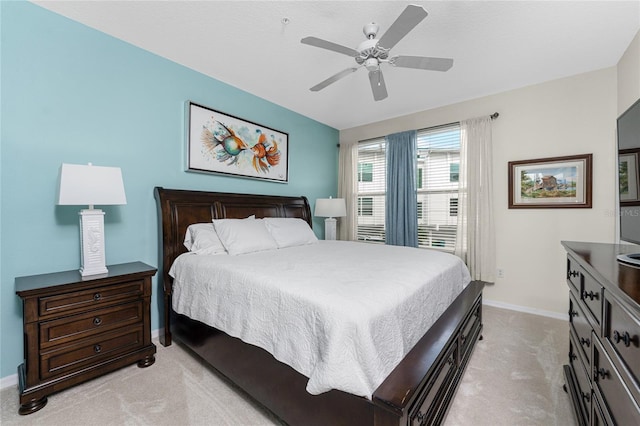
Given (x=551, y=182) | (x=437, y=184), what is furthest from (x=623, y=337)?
(x=437, y=184)

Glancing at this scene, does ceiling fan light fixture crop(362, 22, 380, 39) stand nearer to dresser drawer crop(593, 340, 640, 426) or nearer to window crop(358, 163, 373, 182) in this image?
dresser drawer crop(593, 340, 640, 426)

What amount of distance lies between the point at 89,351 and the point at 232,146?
7.45 ft

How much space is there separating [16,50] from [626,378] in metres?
3.66

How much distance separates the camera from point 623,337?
0.88 m

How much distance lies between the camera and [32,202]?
199 cm

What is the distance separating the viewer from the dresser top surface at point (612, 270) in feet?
2.78

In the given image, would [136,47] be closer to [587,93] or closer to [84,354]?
[84,354]

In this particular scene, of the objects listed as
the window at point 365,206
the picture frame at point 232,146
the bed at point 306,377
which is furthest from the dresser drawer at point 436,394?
the window at point 365,206

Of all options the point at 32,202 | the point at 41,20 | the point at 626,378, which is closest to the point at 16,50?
the point at 41,20

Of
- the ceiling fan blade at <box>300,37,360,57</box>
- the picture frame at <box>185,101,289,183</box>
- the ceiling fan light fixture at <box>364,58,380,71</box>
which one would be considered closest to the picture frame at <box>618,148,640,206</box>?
the ceiling fan light fixture at <box>364,58,380,71</box>

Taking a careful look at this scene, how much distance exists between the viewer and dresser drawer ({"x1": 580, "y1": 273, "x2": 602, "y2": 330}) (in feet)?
3.71

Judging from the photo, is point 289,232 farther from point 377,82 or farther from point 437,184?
point 437,184

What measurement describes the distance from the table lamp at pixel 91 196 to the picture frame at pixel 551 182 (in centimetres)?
410

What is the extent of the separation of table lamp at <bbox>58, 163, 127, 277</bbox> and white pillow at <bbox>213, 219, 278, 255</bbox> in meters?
0.87
